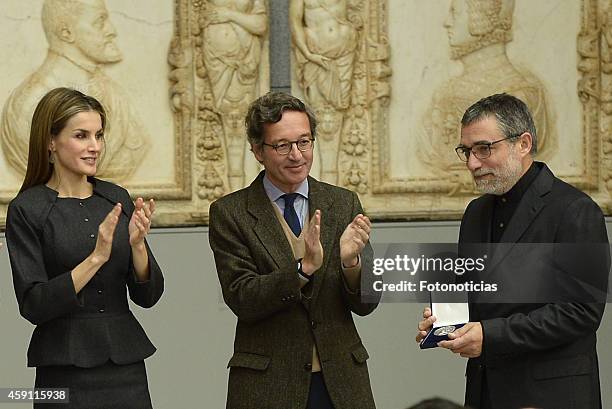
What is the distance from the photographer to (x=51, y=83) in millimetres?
6418

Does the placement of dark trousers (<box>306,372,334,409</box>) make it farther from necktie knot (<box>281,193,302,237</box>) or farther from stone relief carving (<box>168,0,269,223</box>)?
stone relief carving (<box>168,0,269,223</box>)

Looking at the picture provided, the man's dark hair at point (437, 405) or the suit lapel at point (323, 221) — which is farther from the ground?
the suit lapel at point (323, 221)

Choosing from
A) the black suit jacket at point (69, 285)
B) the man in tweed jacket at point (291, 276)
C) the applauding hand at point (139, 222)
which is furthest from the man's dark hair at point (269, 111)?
the black suit jacket at point (69, 285)

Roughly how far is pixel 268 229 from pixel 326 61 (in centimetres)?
247

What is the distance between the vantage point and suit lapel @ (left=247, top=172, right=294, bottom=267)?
4.08m

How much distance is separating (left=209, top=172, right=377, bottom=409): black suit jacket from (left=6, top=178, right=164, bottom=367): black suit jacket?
0.33 m

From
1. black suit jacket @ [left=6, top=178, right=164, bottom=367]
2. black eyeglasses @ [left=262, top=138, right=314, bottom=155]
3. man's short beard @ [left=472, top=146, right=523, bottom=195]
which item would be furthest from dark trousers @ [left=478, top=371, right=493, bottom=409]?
black suit jacket @ [left=6, top=178, right=164, bottom=367]

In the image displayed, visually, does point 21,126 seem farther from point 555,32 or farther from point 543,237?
point 543,237

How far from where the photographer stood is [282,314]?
4086 mm

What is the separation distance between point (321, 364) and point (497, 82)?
117 inches

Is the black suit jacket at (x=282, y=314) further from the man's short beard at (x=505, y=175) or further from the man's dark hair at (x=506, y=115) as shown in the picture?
the man's dark hair at (x=506, y=115)

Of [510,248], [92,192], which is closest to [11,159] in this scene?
[92,192]

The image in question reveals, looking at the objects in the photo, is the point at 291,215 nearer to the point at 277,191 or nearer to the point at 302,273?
the point at 277,191

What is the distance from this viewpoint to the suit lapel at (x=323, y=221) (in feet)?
13.4
